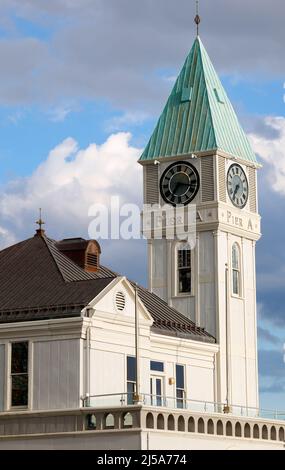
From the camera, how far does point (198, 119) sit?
9656 cm

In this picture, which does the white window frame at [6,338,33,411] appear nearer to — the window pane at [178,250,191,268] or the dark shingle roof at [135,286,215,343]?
the dark shingle roof at [135,286,215,343]

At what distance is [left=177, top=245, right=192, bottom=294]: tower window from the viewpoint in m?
95.4

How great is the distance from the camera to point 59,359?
7738 centimetres

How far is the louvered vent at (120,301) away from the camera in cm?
7919

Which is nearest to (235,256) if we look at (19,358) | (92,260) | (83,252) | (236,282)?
(236,282)

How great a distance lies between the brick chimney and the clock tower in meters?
10.2

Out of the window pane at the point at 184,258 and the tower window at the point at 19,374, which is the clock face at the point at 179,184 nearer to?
the window pane at the point at 184,258

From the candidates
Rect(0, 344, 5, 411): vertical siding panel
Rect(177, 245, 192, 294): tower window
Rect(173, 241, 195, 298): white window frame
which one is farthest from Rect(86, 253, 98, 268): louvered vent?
Rect(177, 245, 192, 294): tower window

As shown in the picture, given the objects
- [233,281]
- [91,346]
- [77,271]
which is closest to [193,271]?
[233,281]

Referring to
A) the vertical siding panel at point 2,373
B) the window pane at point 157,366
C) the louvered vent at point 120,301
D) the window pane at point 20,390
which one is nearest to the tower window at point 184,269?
the window pane at point 157,366

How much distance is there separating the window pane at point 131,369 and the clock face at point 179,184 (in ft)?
58.0
